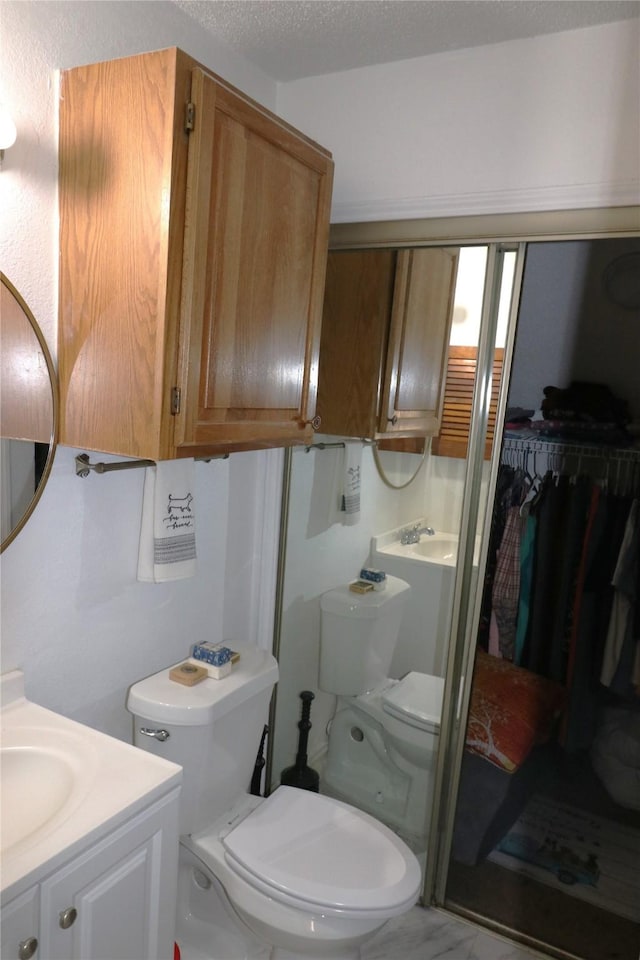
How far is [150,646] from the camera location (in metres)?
1.84

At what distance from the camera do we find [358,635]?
7.12ft

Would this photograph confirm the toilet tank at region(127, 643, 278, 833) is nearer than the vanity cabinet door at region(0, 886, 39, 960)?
No

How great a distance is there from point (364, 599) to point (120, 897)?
113 centimetres

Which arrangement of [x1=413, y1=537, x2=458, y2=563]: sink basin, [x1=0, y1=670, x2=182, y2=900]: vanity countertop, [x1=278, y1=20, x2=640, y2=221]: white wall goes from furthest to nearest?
[x1=413, y1=537, x2=458, y2=563]: sink basin → [x1=278, y1=20, x2=640, y2=221]: white wall → [x1=0, y1=670, x2=182, y2=900]: vanity countertop

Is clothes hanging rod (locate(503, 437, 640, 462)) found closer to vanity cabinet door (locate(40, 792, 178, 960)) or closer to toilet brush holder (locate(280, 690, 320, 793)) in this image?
toilet brush holder (locate(280, 690, 320, 793))

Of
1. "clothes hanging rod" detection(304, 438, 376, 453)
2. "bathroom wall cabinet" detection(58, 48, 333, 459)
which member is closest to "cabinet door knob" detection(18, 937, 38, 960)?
"bathroom wall cabinet" detection(58, 48, 333, 459)

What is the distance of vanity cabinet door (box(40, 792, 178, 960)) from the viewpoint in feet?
3.50

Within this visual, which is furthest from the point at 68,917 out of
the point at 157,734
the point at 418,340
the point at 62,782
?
the point at 418,340

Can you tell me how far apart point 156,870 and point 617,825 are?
4.21 ft

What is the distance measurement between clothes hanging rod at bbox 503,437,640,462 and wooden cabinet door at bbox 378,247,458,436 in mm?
239

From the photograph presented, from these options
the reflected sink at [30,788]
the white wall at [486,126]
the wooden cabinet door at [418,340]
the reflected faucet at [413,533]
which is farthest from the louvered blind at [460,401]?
the reflected sink at [30,788]

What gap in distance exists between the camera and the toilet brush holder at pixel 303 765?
2.26 meters

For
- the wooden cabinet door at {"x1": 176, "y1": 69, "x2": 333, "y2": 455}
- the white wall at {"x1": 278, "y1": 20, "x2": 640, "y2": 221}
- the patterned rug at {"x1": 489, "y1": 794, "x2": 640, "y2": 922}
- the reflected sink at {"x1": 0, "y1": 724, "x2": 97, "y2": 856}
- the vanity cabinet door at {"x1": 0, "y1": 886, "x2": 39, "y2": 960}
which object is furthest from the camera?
the patterned rug at {"x1": 489, "y1": 794, "x2": 640, "y2": 922}

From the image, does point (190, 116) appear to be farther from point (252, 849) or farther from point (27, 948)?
A: point (252, 849)
